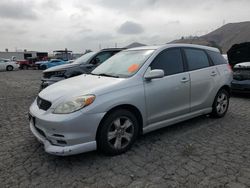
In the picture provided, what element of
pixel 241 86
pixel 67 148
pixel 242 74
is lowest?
pixel 67 148

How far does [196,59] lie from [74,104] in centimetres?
286

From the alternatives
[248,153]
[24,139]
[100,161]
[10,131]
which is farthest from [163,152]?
[10,131]

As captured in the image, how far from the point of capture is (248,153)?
337 cm

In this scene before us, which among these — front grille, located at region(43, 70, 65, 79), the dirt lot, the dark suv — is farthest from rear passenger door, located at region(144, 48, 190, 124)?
front grille, located at region(43, 70, 65, 79)

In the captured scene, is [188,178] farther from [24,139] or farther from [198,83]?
[24,139]

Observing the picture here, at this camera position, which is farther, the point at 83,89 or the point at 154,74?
the point at 154,74

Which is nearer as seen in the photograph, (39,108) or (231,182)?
(231,182)

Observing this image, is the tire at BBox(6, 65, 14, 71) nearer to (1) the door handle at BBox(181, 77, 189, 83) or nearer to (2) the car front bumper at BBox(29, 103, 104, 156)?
(2) the car front bumper at BBox(29, 103, 104, 156)

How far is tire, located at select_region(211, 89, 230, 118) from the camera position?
195 inches

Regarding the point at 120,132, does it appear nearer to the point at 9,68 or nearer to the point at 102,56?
the point at 102,56

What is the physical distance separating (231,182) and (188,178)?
51 centimetres

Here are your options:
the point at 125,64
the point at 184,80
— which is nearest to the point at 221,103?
the point at 184,80

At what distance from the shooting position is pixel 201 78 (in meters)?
4.45

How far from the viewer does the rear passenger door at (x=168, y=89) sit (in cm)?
362
